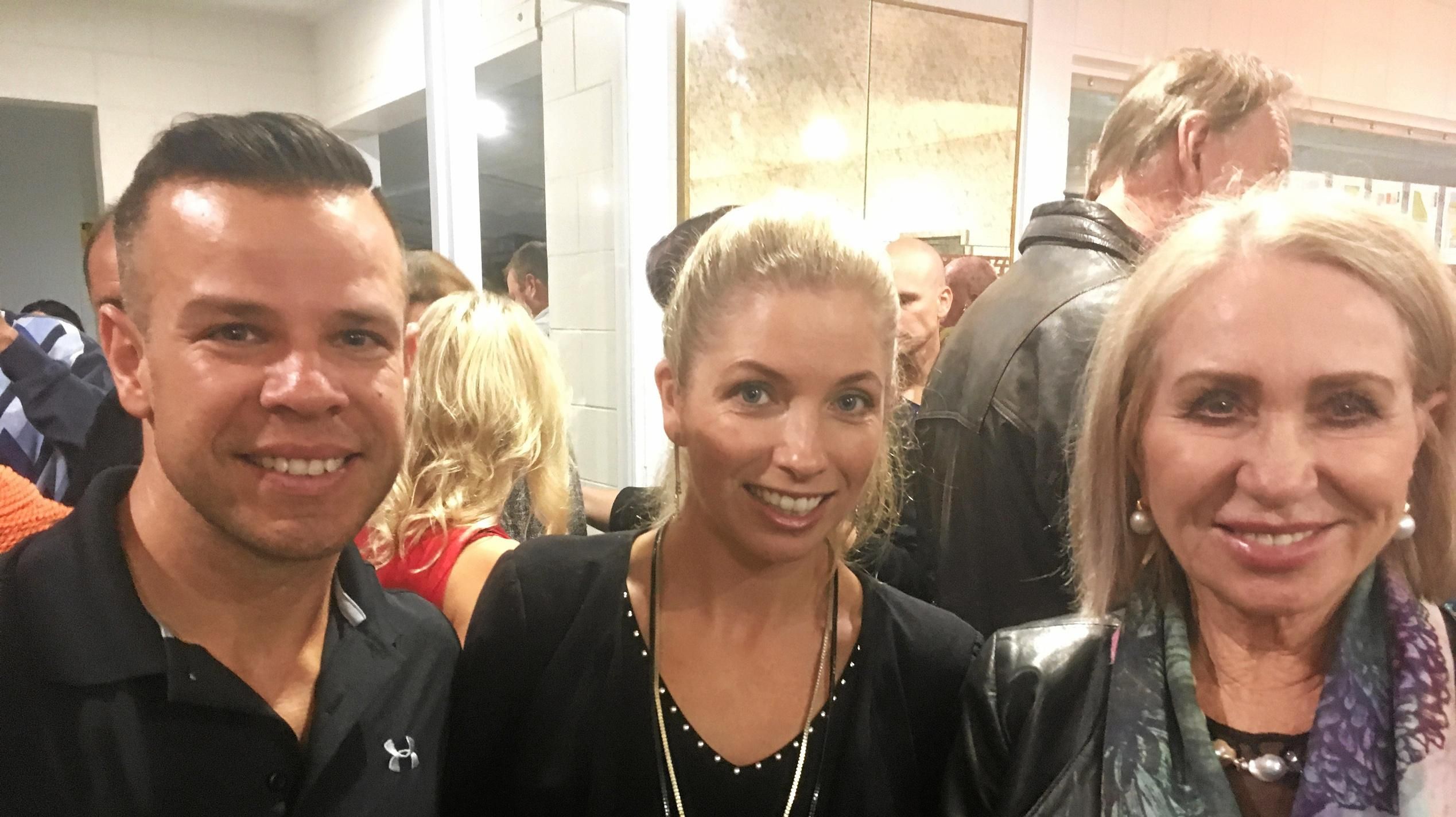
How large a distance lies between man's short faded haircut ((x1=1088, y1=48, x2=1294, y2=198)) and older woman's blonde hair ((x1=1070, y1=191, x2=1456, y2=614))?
3.11ft

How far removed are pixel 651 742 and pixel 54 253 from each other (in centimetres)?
443

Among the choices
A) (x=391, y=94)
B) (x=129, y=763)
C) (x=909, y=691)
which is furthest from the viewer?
(x=391, y=94)

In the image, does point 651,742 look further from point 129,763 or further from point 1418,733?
point 1418,733

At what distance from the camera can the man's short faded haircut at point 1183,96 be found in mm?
1878

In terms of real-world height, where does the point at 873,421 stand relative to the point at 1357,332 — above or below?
below

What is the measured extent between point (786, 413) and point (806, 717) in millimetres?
413

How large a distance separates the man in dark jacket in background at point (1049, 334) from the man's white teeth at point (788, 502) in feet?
2.32

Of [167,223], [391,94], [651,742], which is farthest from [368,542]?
[391,94]

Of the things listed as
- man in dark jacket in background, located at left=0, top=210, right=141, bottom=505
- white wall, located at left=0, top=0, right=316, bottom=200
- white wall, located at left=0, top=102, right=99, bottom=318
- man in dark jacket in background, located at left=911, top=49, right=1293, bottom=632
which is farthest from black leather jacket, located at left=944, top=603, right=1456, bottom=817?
white wall, located at left=0, top=102, right=99, bottom=318

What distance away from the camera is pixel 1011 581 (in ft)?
5.90

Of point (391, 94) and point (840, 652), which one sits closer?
point (840, 652)

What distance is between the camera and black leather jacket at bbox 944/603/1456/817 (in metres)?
1.04

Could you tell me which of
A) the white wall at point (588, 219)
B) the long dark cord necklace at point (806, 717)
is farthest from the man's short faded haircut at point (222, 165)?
the white wall at point (588, 219)

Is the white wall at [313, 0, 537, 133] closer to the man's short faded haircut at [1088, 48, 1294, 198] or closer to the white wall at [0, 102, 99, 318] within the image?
the white wall at [0, 102, 99, 318]
